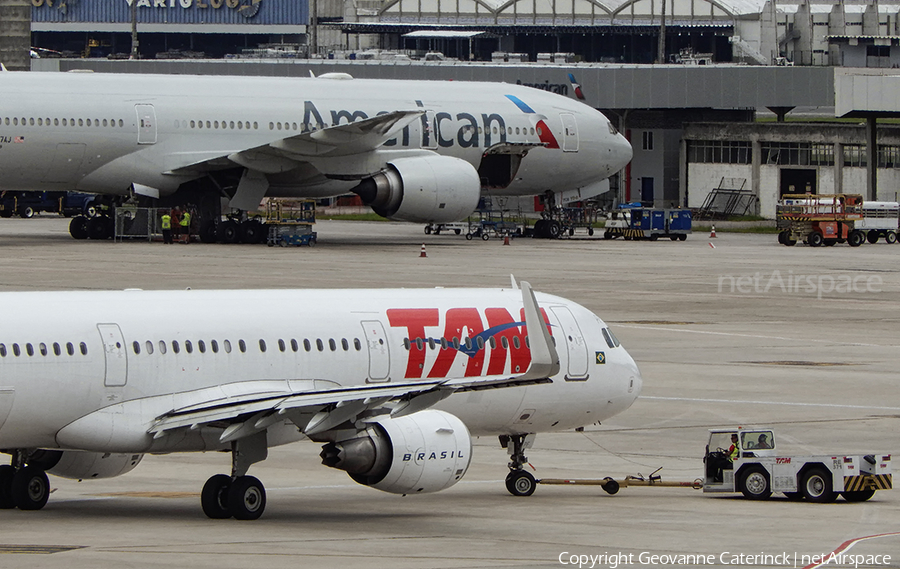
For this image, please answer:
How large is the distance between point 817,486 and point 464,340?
499 cm

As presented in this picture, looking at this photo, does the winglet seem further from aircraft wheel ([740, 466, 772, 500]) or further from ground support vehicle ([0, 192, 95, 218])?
ground support vehicle ([0, 192, 95, 218])

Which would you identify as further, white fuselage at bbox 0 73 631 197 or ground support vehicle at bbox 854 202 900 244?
ground support vehicle at bbox 854 202 900 244

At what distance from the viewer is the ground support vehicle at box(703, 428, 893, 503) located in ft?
65.6

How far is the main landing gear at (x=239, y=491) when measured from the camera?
1730 cm

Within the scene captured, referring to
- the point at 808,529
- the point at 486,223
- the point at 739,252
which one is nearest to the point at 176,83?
the point at 486,223

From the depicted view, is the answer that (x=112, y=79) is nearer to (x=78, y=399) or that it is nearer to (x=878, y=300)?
(x=878, y=300)

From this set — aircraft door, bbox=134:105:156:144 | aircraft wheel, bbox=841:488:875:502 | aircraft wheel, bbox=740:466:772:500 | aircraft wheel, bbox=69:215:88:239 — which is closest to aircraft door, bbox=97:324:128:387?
aircraft wheel, bbox=740:466:772:500

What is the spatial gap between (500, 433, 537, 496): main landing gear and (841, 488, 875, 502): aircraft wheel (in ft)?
13.4

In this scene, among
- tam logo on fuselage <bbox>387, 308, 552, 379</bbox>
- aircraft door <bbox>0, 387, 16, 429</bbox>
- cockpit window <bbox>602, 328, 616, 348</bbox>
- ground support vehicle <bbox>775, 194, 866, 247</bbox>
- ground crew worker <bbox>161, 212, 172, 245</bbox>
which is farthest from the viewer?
ground support vehicle <bbox>775, 194, 866, 247</bbox>

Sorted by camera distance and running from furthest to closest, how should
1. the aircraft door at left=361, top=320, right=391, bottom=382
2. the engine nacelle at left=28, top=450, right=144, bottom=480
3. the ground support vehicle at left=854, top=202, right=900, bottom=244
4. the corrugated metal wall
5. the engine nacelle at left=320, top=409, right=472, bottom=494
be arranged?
the corrugated metal wall → the ground support vehicle at left=854, top=202, right=900, bottom=244 → the aircraft door at left=361, top=320, right=391, bottom=382 → the engine nacelle at left=28, top=450, right=144, bottom=480 → the engine nacelle at left=320, top=409, right=472, bottom=494

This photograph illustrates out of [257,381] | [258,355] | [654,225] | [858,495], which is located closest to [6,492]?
[257,381]

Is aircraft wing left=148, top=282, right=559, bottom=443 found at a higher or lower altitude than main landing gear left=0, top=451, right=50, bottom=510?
higher

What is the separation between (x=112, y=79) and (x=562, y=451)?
3283 centimetres

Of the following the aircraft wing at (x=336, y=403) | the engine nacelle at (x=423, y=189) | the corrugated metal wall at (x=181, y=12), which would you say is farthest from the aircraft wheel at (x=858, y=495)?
the corrugated metal wall at (x=181, y=12)
